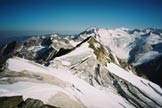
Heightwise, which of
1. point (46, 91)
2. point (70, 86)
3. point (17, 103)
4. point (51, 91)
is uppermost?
point (17, 103)

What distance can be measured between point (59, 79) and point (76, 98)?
24.7 ft

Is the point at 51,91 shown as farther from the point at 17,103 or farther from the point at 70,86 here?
the point at 70,86

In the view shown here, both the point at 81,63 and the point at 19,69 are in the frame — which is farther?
the point at 81,63

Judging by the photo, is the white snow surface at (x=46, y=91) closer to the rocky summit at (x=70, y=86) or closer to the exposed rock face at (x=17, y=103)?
the rocky summit at (x=70, y=86)

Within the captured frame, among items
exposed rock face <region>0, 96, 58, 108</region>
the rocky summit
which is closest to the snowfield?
the rocky summit

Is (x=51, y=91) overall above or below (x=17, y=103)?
below

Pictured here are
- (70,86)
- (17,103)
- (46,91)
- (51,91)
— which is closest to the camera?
(17,103)

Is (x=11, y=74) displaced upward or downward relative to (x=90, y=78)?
upward

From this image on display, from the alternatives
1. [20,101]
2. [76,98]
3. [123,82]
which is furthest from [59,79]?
[123,82]

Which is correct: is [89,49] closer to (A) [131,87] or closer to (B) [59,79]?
(A) [131,87]

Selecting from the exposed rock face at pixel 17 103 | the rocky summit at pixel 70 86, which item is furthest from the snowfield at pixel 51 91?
the exposed rock face at pixel 17 103

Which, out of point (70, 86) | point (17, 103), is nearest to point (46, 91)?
point (17, 103)

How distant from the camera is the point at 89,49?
231 ft

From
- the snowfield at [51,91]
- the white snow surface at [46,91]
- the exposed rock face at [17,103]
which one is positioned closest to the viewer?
the exposed rock face at [17,103]
